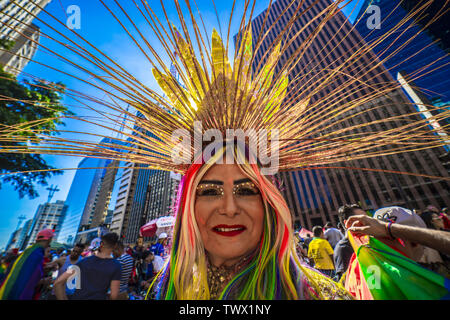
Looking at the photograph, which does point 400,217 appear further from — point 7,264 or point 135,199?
point 135,199

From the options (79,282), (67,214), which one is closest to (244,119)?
(79,282)

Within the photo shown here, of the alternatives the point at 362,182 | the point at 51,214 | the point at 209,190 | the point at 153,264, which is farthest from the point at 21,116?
the point at 51,214

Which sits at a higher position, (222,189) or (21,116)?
(21,116)

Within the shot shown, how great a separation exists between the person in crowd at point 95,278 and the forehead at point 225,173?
2.70 meters

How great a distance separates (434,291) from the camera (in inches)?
40.0

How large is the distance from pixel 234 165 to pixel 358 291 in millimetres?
1153

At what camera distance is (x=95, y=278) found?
281 cm

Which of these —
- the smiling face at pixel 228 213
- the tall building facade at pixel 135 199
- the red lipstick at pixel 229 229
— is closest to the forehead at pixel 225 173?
the smiling face at pixel 228 213

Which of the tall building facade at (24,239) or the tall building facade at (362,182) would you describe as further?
the tall building facade at (24,239)

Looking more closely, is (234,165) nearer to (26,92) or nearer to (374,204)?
(26,92)

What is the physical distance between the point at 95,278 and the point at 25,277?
0.93m

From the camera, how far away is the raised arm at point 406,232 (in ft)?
3.91

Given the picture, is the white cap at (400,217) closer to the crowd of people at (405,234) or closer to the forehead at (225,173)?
the crowd of people at (405,234)

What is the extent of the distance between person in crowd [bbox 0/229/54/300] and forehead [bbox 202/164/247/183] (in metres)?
3.26
